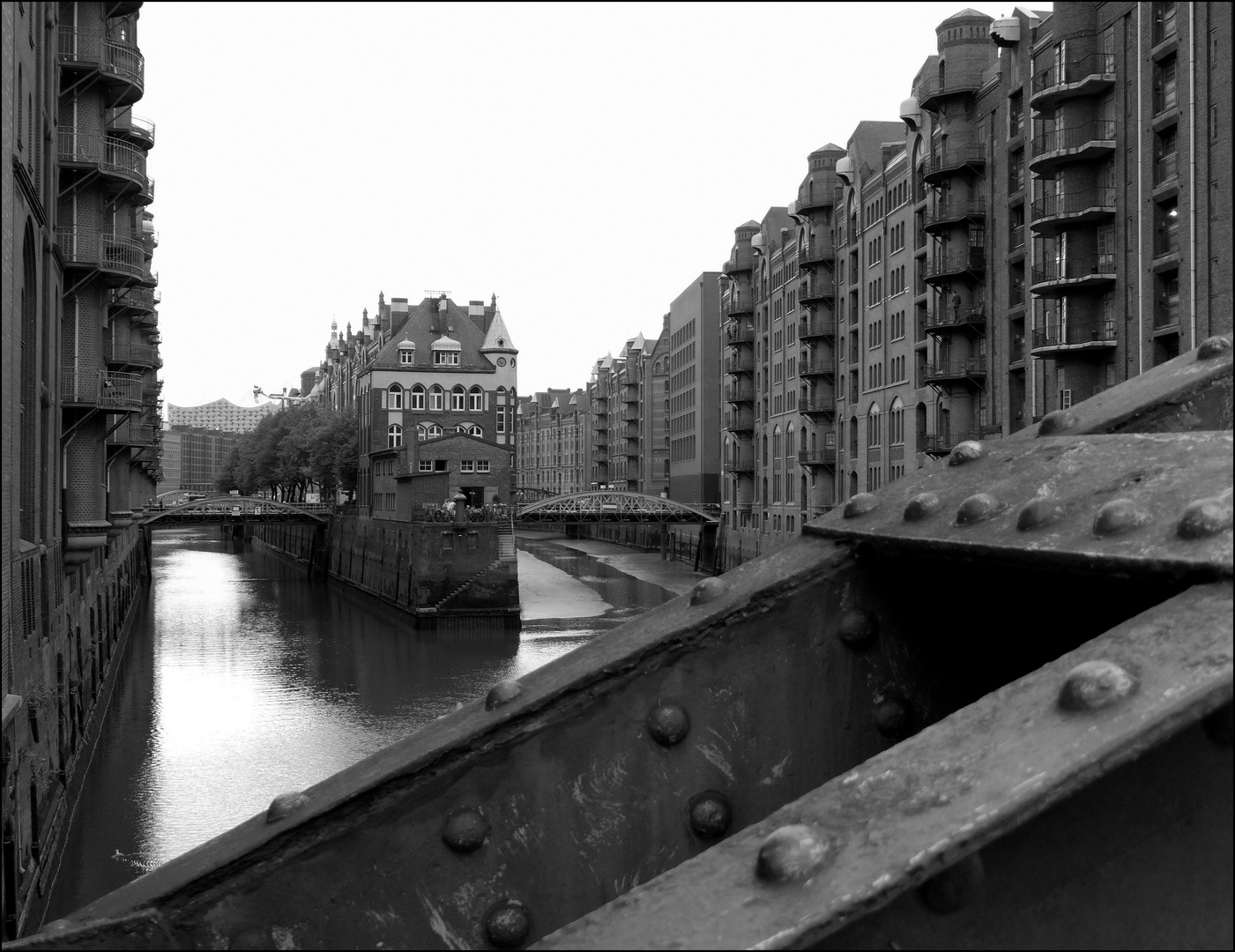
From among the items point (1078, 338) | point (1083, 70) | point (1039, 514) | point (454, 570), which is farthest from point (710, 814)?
point (454, 570)

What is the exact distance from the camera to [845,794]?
Answer: 2.19m

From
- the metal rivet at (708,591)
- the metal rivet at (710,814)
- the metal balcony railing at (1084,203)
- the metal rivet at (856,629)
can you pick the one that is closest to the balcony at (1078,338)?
the metal balcony railing at (1084,203)

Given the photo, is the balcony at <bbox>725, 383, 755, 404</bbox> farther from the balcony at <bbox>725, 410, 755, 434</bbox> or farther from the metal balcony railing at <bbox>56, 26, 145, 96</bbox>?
the metal balcony railing at <bbox>56, 26, 145, 96</bbox>

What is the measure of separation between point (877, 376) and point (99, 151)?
33.0 meters

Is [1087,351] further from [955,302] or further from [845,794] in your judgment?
[845,794]

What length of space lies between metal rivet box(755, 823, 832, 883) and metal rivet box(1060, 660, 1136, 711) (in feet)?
1.58

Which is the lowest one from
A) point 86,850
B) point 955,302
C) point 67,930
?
point 86,850

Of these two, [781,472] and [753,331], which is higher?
[753,331]

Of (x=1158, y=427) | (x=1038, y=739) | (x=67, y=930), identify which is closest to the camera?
(x=1038, y=739)

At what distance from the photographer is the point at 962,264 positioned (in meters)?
39.9

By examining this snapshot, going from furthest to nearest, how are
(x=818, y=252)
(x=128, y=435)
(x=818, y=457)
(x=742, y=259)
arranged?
(x=742, y=259), (x=818, y=252), (x=818, y=457), (x=128, y=435)

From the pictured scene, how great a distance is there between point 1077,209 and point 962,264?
26.7 ft

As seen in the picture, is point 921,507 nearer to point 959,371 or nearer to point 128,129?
point 128,129

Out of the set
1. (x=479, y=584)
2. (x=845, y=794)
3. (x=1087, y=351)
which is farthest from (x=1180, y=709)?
(x=479, y=584)
